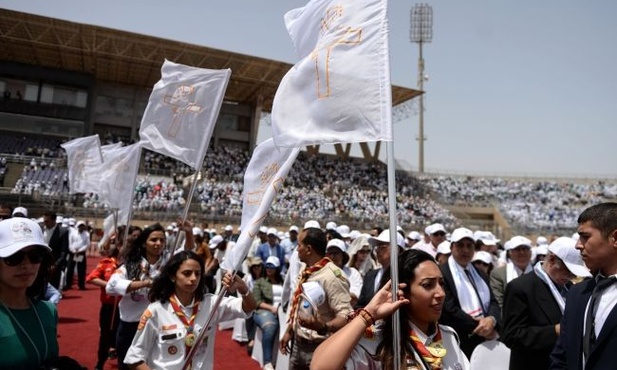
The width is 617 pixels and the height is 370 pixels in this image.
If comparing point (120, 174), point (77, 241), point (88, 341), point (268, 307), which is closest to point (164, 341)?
point (268, 307)

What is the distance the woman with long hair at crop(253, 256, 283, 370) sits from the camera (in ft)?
19.7

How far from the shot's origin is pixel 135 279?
4.17 m

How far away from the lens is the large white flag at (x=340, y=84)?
2.23 meters

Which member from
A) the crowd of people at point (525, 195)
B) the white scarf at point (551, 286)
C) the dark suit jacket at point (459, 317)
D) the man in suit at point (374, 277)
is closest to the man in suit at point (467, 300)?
the dark suit jacket at point (459, 317)

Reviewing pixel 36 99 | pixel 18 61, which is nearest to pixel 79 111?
pixel 36 99

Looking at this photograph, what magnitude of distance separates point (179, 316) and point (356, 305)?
2653 mm

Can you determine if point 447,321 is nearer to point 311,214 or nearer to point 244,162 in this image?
point 311,214

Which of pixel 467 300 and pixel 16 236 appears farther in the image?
pixel 467 300

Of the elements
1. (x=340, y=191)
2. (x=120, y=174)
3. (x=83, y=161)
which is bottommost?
(x=120, y=174)

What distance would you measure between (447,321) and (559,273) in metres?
0.88

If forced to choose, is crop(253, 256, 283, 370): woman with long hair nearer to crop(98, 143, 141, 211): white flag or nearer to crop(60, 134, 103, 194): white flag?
crop(98, 143, 141, 211): white flag

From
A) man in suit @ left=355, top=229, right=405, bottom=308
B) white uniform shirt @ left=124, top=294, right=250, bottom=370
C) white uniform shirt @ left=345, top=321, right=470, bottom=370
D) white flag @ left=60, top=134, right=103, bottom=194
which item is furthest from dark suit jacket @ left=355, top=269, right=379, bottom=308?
white flag @ left=60, top=134, right=103, bottom=194

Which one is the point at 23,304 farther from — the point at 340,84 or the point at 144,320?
the point at 340,84

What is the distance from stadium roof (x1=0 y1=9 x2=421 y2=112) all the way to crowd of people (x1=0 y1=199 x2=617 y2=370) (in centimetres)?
2596
